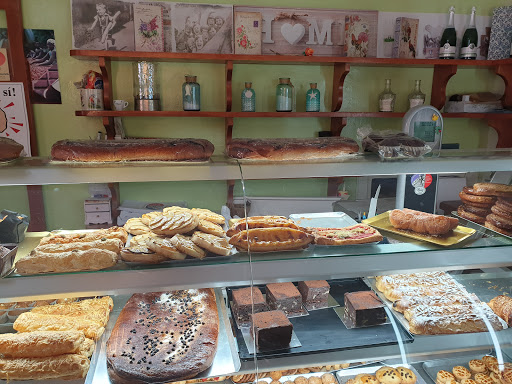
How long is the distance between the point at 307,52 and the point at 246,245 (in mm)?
2702

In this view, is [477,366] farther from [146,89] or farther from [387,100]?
[146,89]

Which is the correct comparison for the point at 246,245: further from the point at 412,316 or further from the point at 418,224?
the point at 412,316

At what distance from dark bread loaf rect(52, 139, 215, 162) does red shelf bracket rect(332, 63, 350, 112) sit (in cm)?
260

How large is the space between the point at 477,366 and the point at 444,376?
0.17 metres

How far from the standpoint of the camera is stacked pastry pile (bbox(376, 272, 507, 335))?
1.99 metres

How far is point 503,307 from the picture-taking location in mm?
2080

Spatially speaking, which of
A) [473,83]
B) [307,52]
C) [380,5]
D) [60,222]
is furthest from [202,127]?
[473,83]

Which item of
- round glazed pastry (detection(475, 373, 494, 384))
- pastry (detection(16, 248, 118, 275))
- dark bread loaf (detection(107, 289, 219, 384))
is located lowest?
round glazed pastry (detection(475, 373, 494, 384))

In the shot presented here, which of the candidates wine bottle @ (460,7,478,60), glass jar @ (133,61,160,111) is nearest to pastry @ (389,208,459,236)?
glass jar @ (133,61,160,111)

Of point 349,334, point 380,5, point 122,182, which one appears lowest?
point 349,334

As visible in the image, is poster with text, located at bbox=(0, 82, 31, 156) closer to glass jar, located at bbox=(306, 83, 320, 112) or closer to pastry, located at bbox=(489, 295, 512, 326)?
glass jar, located at bbox=(306, 83, 320, 112)

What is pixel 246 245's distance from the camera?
1.65 meters

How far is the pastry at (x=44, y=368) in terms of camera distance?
167 centimetres

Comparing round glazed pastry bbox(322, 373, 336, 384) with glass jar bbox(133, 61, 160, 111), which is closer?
round glazed pastry bbox(322, 373, 336, 384)
